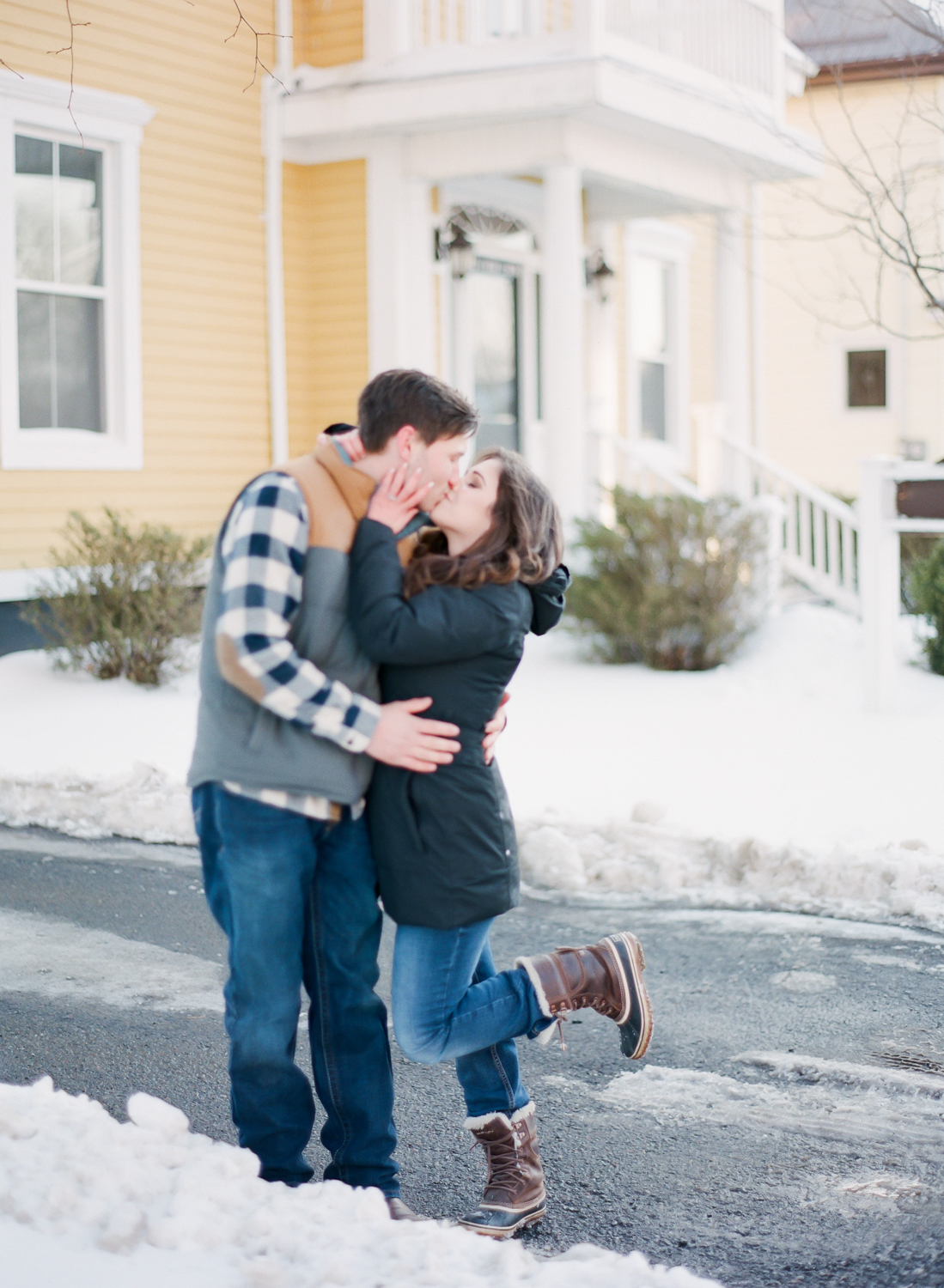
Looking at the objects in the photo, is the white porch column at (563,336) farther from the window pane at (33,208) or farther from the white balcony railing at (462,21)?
the window pane at (33,208)

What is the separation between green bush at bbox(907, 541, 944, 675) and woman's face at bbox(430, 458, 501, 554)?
7481mm

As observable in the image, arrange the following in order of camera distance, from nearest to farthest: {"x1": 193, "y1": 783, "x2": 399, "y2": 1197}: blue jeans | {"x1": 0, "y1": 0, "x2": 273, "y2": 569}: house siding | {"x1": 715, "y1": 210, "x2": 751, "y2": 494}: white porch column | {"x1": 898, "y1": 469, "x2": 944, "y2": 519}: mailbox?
{"x1": 193, "y1": 783, "x2": 399, "y2": 1197}: blue jeans → {"x1": 898, "y1": 469, "x2": 944, "y2": 519}: mailbox → {"x1": 0, "y1": 0, "x2": 273, "y2": 569}: house siding → {"x1": 715, "y1": 210, "x2": 751, "y2": 494}: white porch column

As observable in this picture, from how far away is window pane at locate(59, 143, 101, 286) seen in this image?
418 inches

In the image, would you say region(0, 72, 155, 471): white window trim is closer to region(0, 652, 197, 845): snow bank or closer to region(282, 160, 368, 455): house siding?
region(0, 652, 197, 845): snow bank

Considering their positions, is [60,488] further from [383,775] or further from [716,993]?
[383,775]

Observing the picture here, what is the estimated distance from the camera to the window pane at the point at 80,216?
10609 millimetres

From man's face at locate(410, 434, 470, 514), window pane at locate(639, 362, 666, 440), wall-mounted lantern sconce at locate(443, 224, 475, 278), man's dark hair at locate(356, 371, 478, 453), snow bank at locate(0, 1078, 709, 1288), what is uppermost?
wall-mounted lantern sconce at locate(443, 224, 475, 278)

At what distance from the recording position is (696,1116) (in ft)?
12.2

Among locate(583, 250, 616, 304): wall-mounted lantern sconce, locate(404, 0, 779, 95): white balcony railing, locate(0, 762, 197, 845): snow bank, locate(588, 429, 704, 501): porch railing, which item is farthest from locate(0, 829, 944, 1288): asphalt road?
locate(583, 250, 616, 304): wall-mounted lantern sconce

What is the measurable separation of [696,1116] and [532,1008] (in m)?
0.77

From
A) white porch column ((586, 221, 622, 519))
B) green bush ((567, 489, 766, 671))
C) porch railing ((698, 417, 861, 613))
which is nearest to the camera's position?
green bush ((567, 489, 766, 671))

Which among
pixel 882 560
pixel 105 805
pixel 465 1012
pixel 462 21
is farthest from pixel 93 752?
pixel 462 21

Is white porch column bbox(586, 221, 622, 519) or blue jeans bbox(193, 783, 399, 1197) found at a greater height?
white porch column bbox(586, 221, 622, 519)

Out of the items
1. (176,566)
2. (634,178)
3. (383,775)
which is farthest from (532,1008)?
(634,178)
